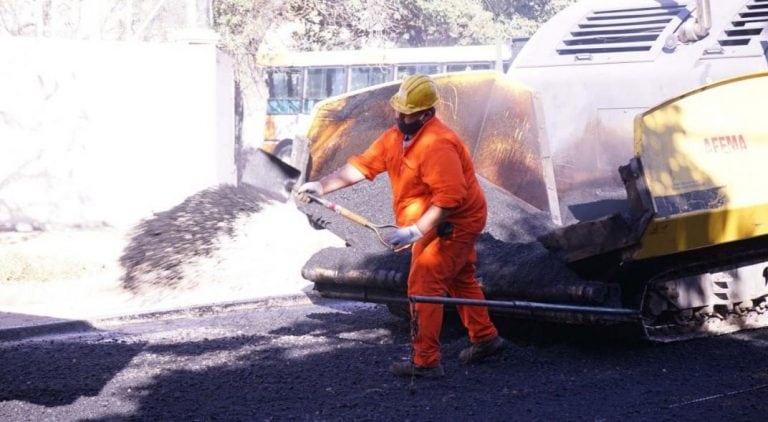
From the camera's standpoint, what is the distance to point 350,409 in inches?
208

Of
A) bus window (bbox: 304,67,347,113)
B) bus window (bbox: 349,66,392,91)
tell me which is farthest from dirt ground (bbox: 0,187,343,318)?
bus window (bbox: 304,67,347,113)

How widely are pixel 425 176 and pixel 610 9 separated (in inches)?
150

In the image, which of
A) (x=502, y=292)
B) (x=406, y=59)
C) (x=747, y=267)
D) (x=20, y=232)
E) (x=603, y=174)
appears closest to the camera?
(x=502, y=292)

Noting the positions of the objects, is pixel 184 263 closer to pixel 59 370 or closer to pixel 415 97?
pixel 59 370

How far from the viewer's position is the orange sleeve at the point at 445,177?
5785mm

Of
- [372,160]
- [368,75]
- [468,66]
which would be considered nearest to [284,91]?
[368,75]

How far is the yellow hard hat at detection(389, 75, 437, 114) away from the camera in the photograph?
600 centimetres

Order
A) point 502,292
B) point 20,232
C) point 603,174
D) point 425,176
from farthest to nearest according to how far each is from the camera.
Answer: point 20,232 → point 603,174 → point 502,292 → point 425,176

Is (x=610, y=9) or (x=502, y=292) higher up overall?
(x=610, y=9)

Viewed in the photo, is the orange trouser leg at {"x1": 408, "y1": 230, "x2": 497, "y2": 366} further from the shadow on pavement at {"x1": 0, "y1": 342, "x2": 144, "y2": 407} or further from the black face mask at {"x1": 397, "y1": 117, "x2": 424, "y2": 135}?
the shadow on pavement at {"x1": 0, "y1": 342, "x2": 144, "y2": 407}

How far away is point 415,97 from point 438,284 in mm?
994

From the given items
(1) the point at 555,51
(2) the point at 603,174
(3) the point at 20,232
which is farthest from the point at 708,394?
(3) the point at 20,232

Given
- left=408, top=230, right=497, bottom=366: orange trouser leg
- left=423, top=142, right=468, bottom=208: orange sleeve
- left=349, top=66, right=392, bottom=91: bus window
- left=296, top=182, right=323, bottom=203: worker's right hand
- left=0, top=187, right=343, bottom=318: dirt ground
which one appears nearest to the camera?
left=423, top=142, right=468, bottom=208: orange sleeve

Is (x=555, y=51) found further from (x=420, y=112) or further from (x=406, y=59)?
(x=406, y=59)
